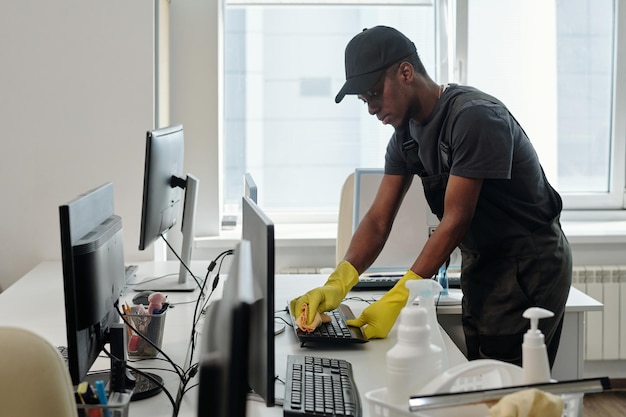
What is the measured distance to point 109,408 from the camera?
1164mm

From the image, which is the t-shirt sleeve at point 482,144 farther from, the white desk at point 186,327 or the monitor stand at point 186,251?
the monitor stand at point 186,251

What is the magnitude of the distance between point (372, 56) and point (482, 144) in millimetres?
376

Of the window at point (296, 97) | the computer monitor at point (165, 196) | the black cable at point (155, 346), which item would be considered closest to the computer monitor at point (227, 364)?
the black cable at point (155, 346)

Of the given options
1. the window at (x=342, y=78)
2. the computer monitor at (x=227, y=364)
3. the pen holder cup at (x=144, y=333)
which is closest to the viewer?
the computer monitor at (x=227, y=364)

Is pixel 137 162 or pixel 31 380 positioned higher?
pixel 137 162

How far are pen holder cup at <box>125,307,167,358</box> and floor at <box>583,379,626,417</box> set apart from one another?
2.30 metres

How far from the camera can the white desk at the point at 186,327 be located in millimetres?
1640

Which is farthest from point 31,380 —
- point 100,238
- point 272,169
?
point 272,169

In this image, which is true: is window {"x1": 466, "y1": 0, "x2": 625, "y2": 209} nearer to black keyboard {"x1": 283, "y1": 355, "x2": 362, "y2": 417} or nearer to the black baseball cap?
the black baseball cap

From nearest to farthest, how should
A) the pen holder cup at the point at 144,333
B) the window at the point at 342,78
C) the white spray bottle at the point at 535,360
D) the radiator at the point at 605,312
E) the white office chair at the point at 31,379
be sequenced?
1. the white spray bottle at the point at 535,360
2. the white office chair at the point at 31,379
3. the pen holder cup at the point at 144,333
4. the radiator at the point at 605,312
5. the window at the point at 342,78

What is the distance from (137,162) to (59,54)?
53cm

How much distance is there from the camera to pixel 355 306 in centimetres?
240

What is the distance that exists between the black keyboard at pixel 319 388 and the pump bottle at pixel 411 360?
1.20 feet

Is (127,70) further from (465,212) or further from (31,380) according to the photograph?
(31,380)
